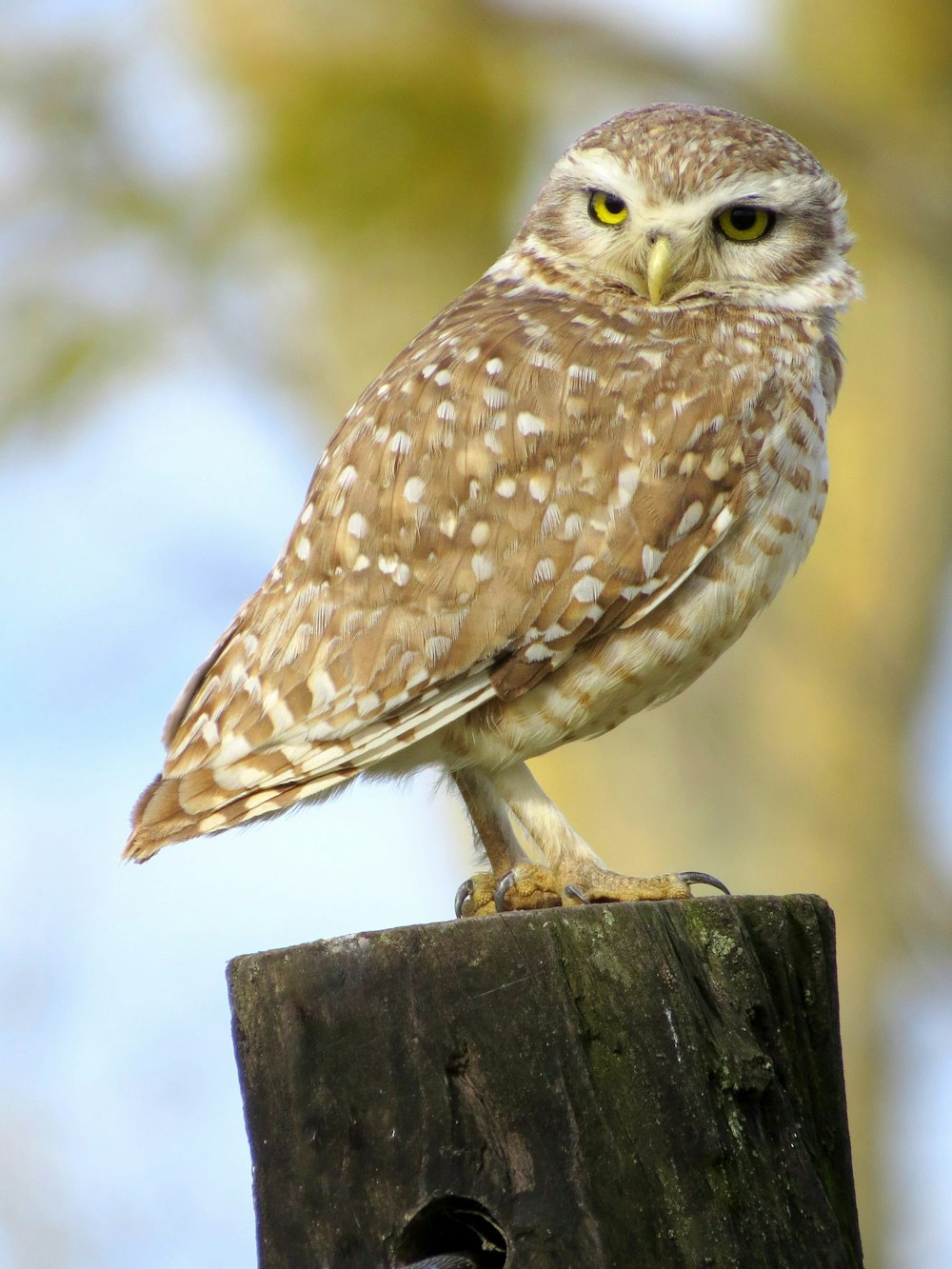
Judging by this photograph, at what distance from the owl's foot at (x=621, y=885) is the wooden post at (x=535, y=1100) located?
2.92 feet

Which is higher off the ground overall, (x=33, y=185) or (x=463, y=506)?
(x=33, y=185)

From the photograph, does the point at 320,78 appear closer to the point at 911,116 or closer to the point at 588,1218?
the point at 911,116

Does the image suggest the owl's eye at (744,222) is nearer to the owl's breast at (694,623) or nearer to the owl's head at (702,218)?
the owl's head at (702,218)

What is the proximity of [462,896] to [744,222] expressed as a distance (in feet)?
6.17

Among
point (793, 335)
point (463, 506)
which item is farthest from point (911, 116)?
point (463, 506)

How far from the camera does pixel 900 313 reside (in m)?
9.64

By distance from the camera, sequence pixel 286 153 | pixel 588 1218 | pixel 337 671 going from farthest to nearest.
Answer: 1. pixel 286 153
2. pixel 337 671
3. pixel 588 1218

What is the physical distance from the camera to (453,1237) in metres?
2.26

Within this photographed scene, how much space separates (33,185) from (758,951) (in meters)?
10.2

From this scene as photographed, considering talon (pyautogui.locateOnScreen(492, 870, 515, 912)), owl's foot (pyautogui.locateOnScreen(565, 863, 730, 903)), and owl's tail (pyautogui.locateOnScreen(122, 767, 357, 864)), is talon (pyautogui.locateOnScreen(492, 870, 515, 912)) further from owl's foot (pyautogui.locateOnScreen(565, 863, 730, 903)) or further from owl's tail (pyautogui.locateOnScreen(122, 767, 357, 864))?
owl's tail (pyautogui.locateOnScreen(122, 767, 357, 864))

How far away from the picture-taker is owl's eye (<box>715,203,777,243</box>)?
3893mm

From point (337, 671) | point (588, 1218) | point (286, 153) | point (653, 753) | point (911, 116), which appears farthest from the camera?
point (286, 153)

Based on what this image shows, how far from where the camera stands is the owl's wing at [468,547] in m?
3.28

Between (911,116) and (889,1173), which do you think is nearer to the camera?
(889,1173)
